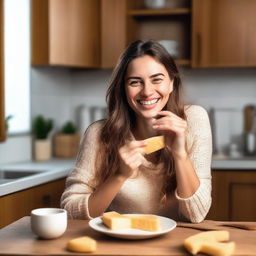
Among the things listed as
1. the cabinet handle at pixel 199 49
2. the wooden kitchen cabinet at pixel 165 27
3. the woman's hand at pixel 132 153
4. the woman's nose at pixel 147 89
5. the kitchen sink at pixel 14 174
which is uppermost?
the wooden kitchen cabinet at pixel 165 27

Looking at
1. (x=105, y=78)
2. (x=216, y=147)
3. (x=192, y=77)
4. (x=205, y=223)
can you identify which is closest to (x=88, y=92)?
(x=105, y=78)

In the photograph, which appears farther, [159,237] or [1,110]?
[1,110]

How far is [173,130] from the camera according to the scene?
161 cm

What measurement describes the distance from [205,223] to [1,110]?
1.40 m

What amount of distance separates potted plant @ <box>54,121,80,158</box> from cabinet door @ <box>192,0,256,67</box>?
1035 mm

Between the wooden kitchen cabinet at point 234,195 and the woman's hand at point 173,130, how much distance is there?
1518 millimetres

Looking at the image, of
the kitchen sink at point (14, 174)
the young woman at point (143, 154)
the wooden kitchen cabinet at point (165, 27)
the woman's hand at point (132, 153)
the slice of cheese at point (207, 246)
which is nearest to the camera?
the slice of cheese at point (207, 246)

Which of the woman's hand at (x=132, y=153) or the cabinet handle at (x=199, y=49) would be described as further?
the cabinet handle at (x=199, y=49)

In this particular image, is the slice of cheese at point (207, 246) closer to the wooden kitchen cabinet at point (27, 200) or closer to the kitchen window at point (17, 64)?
the wooden kitchen cabinet at point (27, 200)

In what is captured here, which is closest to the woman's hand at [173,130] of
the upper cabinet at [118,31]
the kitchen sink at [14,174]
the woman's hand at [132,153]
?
the woman's hand at [132,153]

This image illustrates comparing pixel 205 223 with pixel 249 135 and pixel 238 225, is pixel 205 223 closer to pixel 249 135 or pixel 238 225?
pixel 238 225

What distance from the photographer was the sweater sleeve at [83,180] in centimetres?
173

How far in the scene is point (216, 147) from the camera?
371 cm

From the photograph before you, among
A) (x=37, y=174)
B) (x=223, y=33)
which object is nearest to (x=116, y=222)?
(x=37, y=174)
